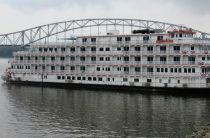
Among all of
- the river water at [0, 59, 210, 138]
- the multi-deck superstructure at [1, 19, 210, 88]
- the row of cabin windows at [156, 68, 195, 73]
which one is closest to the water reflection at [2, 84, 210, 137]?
the river water at [0, 59, 210, 138]

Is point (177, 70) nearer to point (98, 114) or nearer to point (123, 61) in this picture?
point (123, 61)

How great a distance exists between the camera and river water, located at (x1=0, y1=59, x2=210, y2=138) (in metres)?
40.9

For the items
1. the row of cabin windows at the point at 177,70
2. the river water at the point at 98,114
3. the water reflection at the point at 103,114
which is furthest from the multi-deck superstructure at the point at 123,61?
the water reflection at the point at 103,114

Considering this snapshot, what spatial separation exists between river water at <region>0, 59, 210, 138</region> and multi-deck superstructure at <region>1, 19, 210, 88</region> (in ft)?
14.5

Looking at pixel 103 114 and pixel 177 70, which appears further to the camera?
pixel 177 70

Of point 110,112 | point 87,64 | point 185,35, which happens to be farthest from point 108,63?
point 110,112

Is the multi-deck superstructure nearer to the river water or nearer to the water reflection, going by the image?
the river water

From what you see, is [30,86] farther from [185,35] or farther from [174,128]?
[174,128]

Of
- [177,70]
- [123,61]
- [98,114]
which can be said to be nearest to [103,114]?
[98,114]

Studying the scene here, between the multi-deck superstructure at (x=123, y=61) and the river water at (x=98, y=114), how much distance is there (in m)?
4.42

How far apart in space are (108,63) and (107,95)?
9.68 meters

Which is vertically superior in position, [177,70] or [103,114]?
[177,70]

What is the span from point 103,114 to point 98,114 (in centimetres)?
55

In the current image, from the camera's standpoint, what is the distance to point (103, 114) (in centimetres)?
4925
